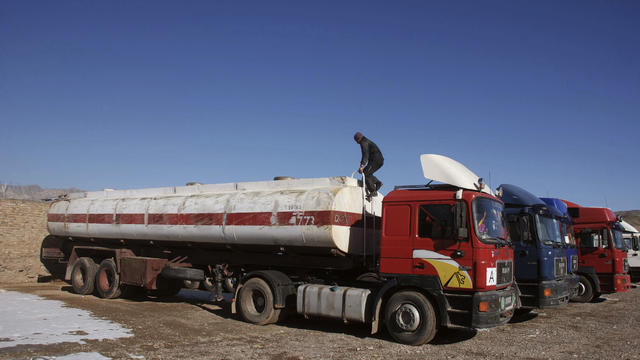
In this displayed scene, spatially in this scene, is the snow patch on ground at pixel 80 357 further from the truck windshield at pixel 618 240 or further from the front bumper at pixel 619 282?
the truck windshield at pixel 618 240

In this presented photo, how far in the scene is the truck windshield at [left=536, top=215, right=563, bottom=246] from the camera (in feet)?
37.1

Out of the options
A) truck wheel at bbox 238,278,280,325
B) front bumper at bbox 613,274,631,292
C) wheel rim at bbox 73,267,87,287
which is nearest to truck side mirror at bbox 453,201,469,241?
truck wheel at bbox 238,278,280,325

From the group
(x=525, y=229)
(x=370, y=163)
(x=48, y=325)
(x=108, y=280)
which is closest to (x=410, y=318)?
(x=370, y=163)

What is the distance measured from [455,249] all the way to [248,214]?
15.4 ft

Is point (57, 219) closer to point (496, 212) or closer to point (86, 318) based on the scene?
point (86, 318)

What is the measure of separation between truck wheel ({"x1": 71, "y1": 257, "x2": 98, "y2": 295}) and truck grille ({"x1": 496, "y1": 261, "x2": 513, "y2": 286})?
11751 millimetres

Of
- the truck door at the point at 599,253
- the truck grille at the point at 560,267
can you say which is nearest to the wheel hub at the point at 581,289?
the truck door at the point at 599,253

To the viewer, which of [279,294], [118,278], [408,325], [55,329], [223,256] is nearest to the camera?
[408,325]

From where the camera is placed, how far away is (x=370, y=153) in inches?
426

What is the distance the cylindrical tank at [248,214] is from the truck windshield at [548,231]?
364cm

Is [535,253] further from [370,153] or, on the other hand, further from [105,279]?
[105,279]

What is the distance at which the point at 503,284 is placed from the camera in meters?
9.08

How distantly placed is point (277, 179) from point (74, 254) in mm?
8380

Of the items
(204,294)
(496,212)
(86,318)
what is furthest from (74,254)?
(496,212)
